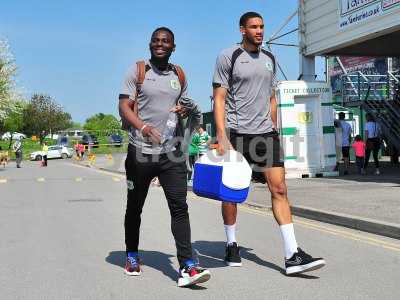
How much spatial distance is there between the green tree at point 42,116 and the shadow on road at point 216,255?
306ft

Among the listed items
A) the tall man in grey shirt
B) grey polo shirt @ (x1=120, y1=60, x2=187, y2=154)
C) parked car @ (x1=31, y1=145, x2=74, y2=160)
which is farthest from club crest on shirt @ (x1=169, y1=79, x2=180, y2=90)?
parked car @ (x1=31, y1=145, x2=74, y2=160)

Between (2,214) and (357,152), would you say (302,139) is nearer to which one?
(357,152)

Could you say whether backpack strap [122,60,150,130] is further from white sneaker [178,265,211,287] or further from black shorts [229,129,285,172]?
white sneaker [178,265,211,287]

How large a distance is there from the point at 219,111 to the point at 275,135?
1.78ft

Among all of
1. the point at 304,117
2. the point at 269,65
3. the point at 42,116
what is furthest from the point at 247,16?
the point at 42,116

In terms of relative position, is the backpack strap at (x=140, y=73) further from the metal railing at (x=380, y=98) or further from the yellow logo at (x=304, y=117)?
the metal railing at (x=380, y=98)

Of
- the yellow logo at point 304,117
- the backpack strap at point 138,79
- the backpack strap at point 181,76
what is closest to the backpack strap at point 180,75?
the backpack strap at point 181,76

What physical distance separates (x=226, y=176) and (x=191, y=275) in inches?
33.0

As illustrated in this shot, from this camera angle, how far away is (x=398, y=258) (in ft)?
20.1

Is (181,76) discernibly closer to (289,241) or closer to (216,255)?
(289,241)

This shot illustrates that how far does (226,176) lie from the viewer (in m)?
5.16

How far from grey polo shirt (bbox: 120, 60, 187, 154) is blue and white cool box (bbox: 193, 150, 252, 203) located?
1.23ft

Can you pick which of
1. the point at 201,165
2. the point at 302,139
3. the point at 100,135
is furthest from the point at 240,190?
the point at 100,135

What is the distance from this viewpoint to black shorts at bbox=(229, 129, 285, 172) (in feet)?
17.8
